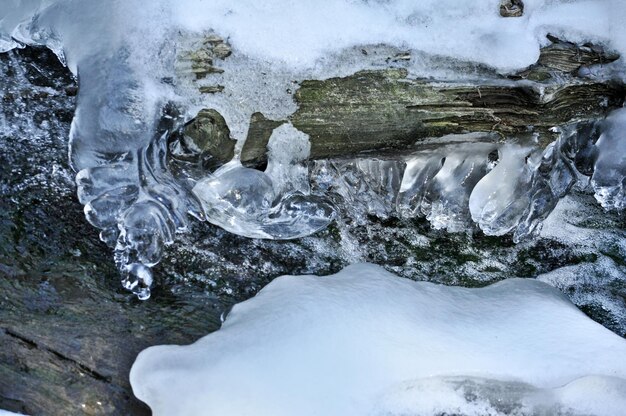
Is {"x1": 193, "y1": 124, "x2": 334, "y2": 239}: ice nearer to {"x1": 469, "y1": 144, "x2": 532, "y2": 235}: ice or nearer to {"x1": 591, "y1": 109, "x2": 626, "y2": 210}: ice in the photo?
{"x1": 469, "y1": 144, "x2": 532, "y2": 235}: ice

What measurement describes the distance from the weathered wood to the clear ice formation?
4cm

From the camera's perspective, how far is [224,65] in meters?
2.35

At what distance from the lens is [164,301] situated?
7.64ft

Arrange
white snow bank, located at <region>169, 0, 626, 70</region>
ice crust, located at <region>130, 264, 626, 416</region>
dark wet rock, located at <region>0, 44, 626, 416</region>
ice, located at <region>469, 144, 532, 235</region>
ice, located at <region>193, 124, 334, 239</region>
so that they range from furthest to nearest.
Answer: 1. ice, located at <region>469, 144, 532, 235</region>
2. ice, located at <region>193, 124, 334, 239</region>
3. white snow bank, located at <region>169, 0, 626, 70</region>
4. dark wet rock, located at <region>0, 44, 626, 416</region>
5. ice crust, located at <region>130, 264, 626, 416</region>

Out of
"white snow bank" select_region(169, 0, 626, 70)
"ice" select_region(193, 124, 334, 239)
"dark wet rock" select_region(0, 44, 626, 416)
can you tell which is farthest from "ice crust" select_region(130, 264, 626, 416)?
"white snow bank" select_region(169, 0, 626, 70)

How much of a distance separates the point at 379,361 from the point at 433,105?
33.0 inches

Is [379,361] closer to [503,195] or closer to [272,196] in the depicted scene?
[272,196]

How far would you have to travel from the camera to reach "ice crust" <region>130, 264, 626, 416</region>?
2037mm

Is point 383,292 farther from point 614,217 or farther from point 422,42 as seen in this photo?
point 614,217

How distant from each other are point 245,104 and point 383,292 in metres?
0.70

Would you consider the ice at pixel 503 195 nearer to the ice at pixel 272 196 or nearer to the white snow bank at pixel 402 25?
the white snow bank at pixel 402 25

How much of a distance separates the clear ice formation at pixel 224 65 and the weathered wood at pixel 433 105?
0.13 feet

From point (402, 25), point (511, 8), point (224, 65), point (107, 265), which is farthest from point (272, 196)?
point (511, 8)

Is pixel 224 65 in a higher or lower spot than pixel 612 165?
higher
